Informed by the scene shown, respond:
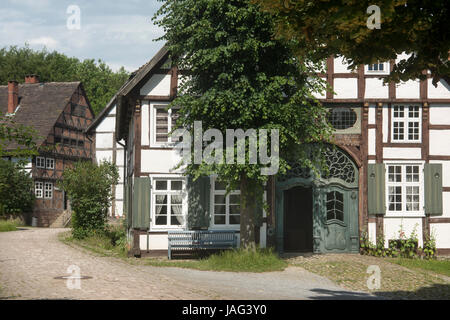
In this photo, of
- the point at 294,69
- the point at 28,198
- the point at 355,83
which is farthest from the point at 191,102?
the point at 28,198

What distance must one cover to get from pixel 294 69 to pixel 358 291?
612 centimetres

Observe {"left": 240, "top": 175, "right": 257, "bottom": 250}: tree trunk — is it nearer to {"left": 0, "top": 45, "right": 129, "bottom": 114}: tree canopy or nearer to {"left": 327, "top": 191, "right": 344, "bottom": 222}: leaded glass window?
{"left": 327, "top": 191, "right": 344, "bottom": 222}: leaded glass window

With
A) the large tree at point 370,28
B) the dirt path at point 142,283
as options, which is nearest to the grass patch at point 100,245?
the dirt path at point 142,283

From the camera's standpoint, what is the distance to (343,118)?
18.4 metres

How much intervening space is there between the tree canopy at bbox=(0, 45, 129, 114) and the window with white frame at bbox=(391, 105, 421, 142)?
36.9 meters

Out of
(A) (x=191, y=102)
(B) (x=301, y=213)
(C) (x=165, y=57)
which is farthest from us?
(B) (x=301, y=213)

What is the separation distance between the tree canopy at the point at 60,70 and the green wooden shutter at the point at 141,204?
34254mm

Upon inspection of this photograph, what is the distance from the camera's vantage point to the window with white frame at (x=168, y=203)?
17391 mm

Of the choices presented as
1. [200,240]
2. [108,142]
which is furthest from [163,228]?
[108,142]

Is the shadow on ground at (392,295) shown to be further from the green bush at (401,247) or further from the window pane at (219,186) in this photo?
the window pane at (219,186)

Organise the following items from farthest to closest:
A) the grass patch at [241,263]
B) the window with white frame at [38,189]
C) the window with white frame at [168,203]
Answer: the window with white frame at [38,189] < the window with white frame at [168,203] < the grass patch at [241,263]
